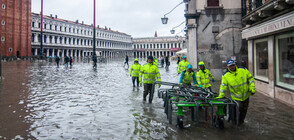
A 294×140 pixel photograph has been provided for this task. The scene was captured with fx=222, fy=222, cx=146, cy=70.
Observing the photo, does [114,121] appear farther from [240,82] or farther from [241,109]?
[240,82]

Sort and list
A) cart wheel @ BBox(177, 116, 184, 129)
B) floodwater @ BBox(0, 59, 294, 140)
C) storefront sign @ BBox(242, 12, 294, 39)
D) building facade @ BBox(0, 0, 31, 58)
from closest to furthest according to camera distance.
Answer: floodwater @ BBox(0, 59, 294, 140) → cart wheel @ BBox(177, 116, 184, 129) → storefront sign @ BBox(242, 12, 294, 39) → building facade @ BBox(0, 0, 31, 58)

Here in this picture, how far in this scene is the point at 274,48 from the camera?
28.3 feet

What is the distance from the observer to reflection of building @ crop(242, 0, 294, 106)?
7.46 m

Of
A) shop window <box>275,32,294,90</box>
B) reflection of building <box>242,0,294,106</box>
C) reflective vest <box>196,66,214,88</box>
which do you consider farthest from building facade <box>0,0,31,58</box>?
shop window <box>275,32,294,90</box>

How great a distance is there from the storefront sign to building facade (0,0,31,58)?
168 feet

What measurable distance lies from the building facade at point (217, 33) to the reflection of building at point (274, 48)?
389cm

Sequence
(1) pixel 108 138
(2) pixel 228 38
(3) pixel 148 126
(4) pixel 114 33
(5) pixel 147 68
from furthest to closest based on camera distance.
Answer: (4) pixel 114 33, (2) pixel 228 38, (5) pixel 147 68, (3) pixel 148 126, (1) pixel 108 138

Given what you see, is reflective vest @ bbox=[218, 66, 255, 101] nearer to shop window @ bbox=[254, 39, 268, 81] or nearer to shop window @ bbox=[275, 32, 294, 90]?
shop window @ bbox=[275, 32, 294, 90]

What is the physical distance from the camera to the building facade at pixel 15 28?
49.5 m

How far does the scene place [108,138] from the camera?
4688 millimetres

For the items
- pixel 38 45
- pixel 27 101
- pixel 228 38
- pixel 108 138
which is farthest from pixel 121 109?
pixel 38 45

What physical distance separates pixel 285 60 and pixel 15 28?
5752 centimetres

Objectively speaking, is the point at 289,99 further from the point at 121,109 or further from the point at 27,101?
the point at 27,101

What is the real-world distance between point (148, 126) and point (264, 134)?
2610 mm
